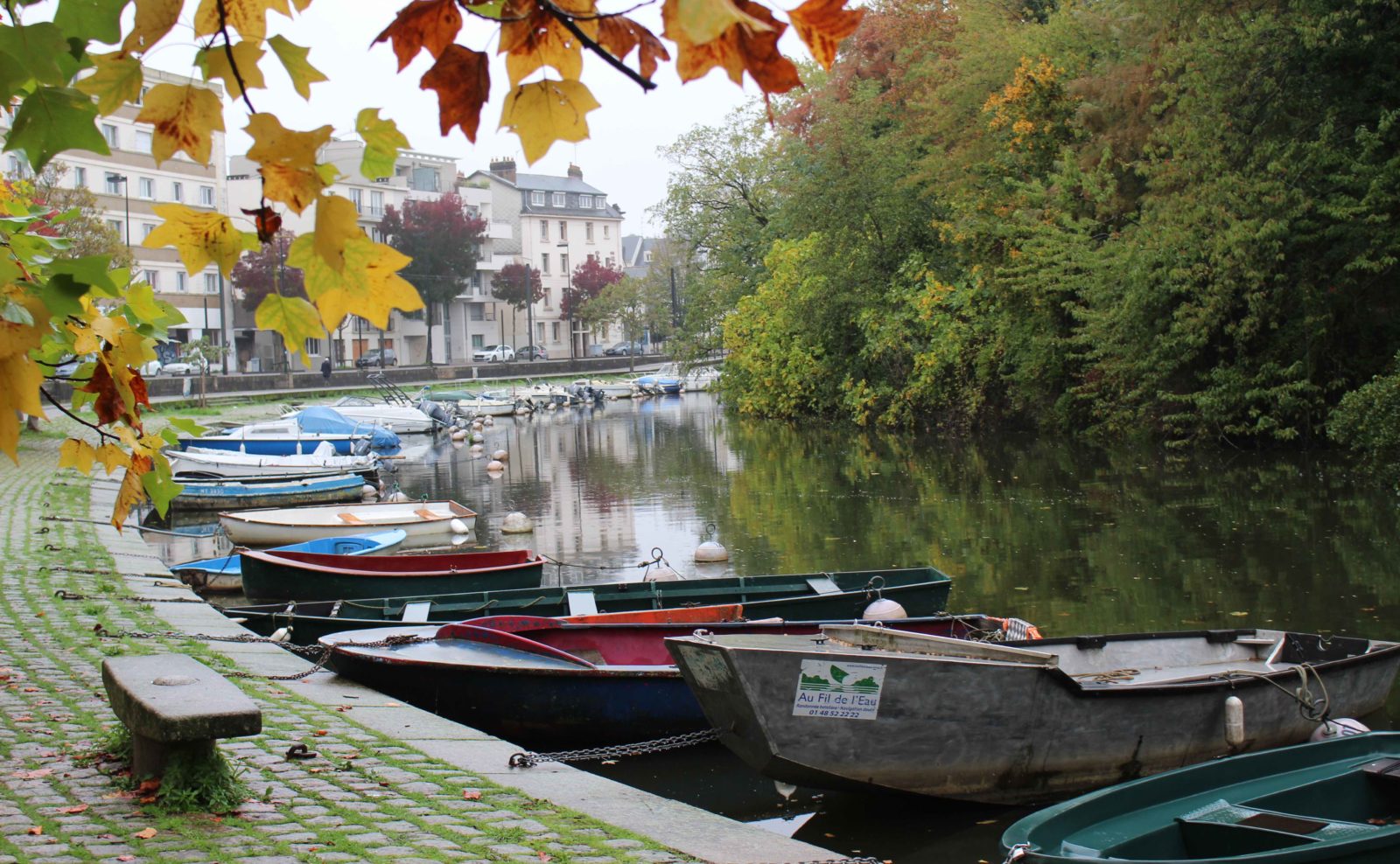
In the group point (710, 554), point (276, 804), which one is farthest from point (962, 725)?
point (710, 554)

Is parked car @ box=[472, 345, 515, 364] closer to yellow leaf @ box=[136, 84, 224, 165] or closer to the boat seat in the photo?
the boat seat

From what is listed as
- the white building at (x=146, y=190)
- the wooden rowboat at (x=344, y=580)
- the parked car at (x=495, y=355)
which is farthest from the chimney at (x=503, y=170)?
the wooden rowboat at (x=344, y=580)

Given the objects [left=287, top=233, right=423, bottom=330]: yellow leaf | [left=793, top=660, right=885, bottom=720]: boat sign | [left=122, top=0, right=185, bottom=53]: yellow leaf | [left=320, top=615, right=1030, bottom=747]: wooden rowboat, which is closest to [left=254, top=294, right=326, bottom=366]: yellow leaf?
[left=287, top=233, right=423, bottom=330]: yellow leaf

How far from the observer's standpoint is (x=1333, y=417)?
2428cm

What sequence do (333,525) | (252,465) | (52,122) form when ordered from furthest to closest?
1. (252,465)
2. (333,525)
3. (52,122)

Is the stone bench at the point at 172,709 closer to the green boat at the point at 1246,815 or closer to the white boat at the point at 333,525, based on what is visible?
the green boat at the point at 1246,815

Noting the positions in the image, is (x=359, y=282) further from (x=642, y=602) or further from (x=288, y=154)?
(x=642, y=602)

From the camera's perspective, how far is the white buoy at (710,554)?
19.1 m

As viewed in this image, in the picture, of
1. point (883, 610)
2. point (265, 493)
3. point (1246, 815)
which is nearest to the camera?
point (1246, 815)

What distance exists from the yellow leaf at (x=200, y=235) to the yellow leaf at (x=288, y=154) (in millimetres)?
393

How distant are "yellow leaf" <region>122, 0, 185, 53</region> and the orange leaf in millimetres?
1183

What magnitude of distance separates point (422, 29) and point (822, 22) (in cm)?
76

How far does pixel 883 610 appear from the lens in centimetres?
1195

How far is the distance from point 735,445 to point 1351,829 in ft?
113
